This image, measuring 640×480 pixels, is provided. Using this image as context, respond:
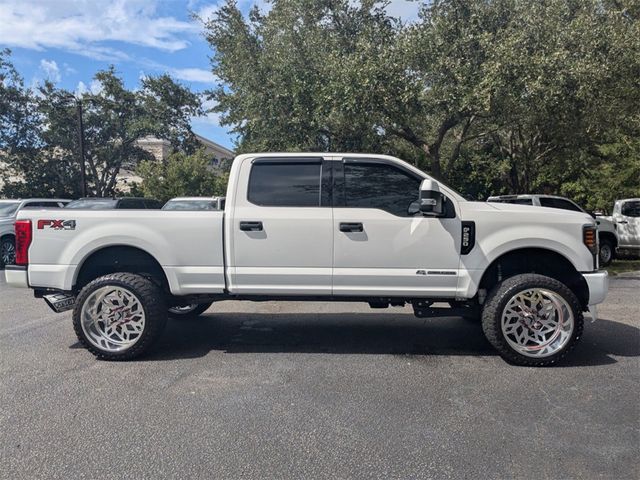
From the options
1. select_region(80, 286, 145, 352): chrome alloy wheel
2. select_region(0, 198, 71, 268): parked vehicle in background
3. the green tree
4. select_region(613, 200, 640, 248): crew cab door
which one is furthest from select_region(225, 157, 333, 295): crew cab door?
the green tree

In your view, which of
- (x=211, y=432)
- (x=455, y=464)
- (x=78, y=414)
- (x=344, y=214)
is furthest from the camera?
(x=344, y=214)

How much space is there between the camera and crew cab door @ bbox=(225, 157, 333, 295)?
5105 millimetres

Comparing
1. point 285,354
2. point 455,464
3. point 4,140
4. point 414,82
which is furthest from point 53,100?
point 455,464

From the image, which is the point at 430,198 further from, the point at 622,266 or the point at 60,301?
the point at 622,266

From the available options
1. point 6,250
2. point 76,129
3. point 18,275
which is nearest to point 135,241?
point 18,275

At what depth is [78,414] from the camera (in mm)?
3912

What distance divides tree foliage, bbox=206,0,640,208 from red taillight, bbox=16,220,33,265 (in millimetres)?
7864

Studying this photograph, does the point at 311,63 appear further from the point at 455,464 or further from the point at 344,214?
the point at 455,464

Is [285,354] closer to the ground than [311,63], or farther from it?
closer to the ground

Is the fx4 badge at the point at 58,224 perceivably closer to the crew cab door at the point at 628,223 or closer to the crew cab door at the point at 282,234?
the crew cab door at the point at 282,234

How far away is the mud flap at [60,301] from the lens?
17.4ft

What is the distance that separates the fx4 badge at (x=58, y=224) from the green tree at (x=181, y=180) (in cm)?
1952

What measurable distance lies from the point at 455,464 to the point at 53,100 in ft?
106

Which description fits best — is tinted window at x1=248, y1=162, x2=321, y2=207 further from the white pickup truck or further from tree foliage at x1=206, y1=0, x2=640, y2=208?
tree foliage at x1=206, y1=0, x2=640, y2=208
